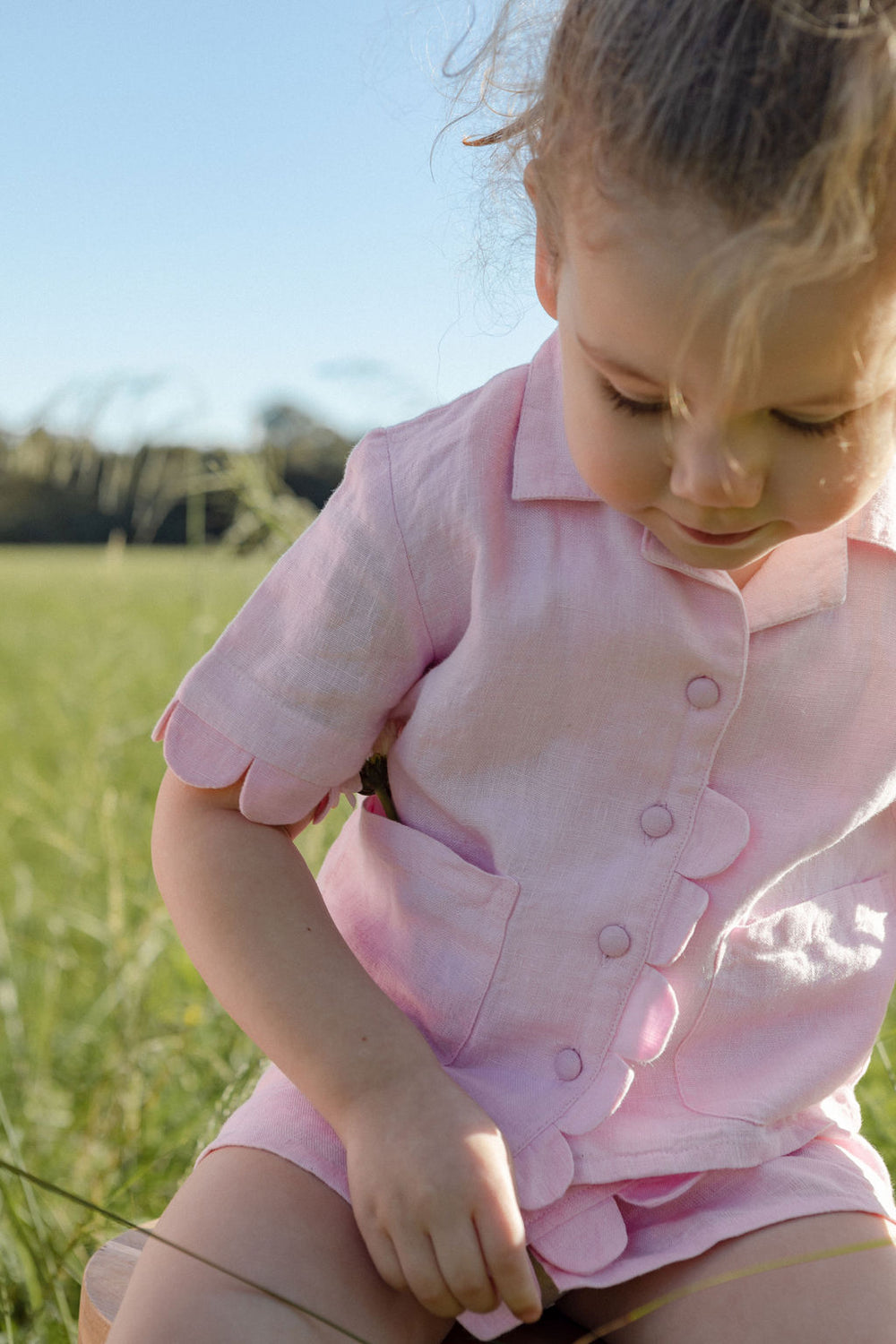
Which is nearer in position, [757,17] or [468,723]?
[757,17]

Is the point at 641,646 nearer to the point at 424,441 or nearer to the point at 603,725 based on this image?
the point at 603,725

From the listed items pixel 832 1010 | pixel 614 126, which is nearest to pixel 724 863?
pixel 832 1010

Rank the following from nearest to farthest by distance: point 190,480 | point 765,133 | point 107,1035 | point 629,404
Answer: point 765,133 → point 629,404 → point 190,480 → point 107,1035

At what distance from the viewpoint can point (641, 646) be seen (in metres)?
0.96

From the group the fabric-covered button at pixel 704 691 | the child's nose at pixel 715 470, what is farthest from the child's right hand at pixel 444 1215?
the child's nose at pixel 715 470

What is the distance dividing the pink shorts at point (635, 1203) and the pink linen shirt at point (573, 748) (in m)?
0.02

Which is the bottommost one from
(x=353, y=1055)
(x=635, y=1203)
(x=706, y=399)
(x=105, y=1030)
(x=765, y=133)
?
(x=105, y=1030)

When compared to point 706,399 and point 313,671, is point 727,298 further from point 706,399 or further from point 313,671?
point 313,671

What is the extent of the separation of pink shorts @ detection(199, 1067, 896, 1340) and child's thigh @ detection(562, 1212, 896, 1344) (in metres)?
0.01

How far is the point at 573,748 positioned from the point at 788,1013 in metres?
0.28

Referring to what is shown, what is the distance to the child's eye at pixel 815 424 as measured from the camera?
80 cm

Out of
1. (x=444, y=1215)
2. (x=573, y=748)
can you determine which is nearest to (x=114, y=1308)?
(x=444, y=1215)

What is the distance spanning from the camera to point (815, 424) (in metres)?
0.80

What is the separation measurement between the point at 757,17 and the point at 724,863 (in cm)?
56
